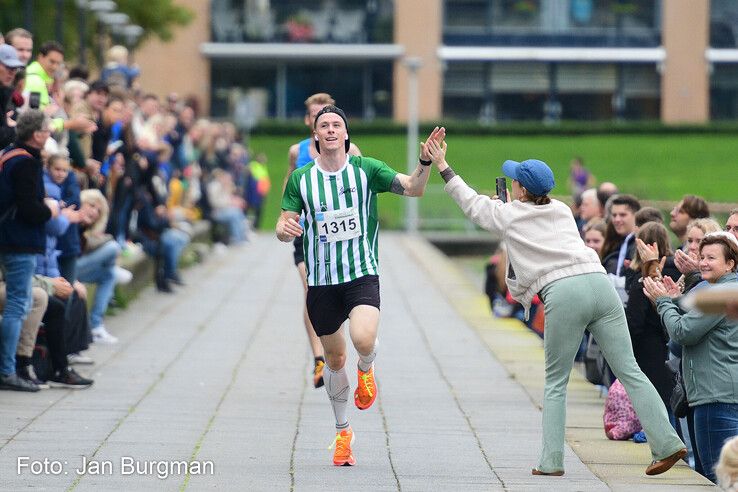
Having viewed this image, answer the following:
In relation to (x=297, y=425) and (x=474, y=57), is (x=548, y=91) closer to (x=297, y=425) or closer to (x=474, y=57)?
(x=474, y=57)

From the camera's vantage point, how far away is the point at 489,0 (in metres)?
66.1

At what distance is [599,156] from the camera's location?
5909 centimetres

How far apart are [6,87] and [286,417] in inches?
139

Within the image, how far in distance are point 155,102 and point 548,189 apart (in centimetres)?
1256

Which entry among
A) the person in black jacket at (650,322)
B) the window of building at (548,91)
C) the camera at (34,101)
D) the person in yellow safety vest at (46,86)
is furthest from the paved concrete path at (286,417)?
the window of building at (548,91)

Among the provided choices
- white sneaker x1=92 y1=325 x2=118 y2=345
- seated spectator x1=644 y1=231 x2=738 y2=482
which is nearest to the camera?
white sneaker x1=92 y1=325 x2=118 y2=345

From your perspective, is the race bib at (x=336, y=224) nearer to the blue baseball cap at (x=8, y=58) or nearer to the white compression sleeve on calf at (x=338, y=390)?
the white compression sleeve on calf at (x=338, y=390)

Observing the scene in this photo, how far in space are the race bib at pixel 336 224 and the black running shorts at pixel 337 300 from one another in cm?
26

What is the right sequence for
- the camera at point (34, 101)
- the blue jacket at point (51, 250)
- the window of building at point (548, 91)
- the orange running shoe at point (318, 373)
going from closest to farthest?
1. the orange running shoe at point (318, 373)
2. the blue jacket at point (51, 250)
3. the camera at point (34, 101)
4. the window of building at point (548, 91)

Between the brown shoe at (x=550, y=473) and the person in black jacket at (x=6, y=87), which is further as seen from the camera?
the person in black jacket at (x=6, y=87)

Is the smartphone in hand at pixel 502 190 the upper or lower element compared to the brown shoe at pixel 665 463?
upper

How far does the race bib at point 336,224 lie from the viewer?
8578 mm

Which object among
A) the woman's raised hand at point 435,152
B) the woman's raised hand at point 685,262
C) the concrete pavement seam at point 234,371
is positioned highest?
the woman's raised hand at point 435,152

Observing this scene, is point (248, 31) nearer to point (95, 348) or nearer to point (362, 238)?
point (95, 348)
